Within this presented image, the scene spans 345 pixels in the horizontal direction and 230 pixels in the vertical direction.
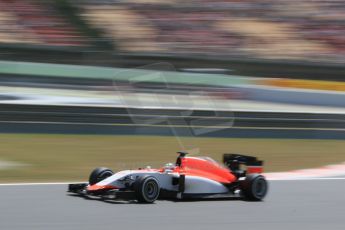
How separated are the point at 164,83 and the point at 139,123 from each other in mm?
4381

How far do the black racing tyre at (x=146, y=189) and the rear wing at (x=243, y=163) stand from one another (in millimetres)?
1000

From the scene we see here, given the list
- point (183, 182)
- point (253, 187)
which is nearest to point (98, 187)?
point (183, 182)

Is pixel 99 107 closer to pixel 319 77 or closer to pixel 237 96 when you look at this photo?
pixel 237 96

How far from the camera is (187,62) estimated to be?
2058cm

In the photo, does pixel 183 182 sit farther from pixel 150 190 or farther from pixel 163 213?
pixel 163 213

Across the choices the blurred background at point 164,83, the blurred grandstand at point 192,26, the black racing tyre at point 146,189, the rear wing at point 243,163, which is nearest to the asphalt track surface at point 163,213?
the black racing tyre at point 146,189

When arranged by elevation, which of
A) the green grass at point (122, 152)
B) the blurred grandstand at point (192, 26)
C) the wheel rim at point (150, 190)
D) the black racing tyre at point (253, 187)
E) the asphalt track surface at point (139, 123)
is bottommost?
the wheel rim at point (150, 190)

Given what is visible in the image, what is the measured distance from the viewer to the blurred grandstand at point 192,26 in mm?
22641

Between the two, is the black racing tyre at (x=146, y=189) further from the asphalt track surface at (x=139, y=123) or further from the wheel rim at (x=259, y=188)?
the asphalt track surface at (x=139, y=123)

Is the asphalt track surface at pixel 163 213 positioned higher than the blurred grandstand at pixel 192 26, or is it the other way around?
the blurred grandstand at pixel 192 26

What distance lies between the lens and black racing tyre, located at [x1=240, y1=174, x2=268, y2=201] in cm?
643

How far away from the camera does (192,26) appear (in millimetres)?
24656

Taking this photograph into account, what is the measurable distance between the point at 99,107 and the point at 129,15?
13.9 metres

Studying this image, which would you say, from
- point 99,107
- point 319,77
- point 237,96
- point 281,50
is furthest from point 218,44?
point 99,107
